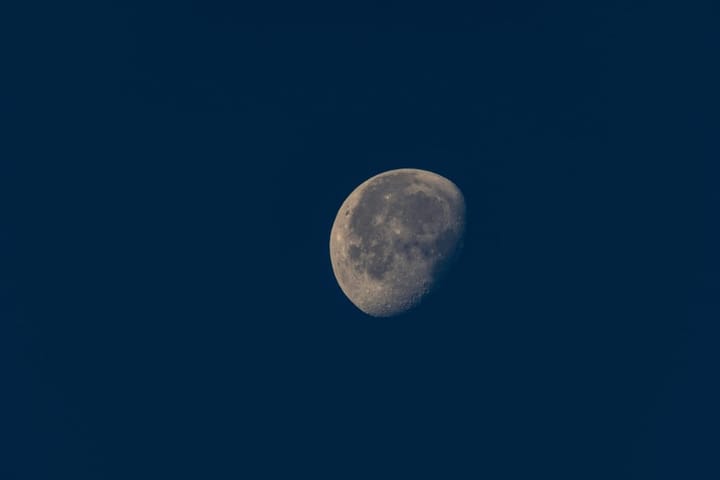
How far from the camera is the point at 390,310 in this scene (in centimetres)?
2311

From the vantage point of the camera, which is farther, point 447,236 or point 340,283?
point 340,283

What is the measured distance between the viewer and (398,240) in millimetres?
21672

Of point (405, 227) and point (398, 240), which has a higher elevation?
point (405, 227)

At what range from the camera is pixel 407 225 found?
70.9 feet

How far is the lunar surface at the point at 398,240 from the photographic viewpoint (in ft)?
71.2

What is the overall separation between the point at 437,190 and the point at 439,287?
397cm

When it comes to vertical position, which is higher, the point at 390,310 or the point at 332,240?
the point at 332,240

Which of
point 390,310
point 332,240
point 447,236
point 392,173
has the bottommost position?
point 390,310

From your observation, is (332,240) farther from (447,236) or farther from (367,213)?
(447,236)

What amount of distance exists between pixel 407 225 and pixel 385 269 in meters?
1.97

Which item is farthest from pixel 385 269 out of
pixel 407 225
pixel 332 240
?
pixel 332 240

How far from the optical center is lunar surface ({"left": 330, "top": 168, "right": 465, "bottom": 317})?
854 inches

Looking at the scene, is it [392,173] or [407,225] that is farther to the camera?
[392,173]

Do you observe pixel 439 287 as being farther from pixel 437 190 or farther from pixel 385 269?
pixel 437 190
